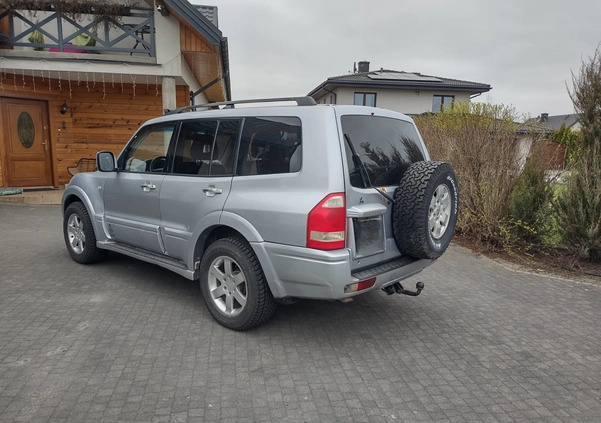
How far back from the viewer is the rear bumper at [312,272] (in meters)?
2.81

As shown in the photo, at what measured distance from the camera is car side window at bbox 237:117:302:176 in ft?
10.1

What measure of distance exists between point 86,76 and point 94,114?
173cm

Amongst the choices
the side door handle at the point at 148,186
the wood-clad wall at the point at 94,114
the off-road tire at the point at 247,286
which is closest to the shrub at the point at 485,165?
the off-road tire at the point at 247,286

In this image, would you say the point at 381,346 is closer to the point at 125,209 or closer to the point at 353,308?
the point at 353,308

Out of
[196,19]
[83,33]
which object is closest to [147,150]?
[196,19]

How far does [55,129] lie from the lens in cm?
1086

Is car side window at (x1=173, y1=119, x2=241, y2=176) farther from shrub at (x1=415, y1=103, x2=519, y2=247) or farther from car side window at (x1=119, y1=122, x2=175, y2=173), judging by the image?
shrub at (x1=415, y1=103, x2=519, y2=247)

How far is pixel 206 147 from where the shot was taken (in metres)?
3.70

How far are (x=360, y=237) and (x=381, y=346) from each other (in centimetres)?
100

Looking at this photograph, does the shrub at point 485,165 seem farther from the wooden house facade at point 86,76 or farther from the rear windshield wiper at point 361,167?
the wooden house facade at point 86,76

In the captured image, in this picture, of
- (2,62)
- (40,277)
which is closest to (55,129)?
(2,62)

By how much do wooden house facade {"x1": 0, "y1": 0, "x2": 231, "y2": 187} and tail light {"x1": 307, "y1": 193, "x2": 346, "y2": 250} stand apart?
6.93 m

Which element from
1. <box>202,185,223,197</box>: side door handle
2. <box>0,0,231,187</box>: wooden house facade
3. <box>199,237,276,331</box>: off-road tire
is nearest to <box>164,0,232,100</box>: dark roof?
<box>0,0,231,187</box>: wooden house facade

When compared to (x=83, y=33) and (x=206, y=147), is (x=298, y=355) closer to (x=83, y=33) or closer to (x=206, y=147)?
(x=206, y=147)
